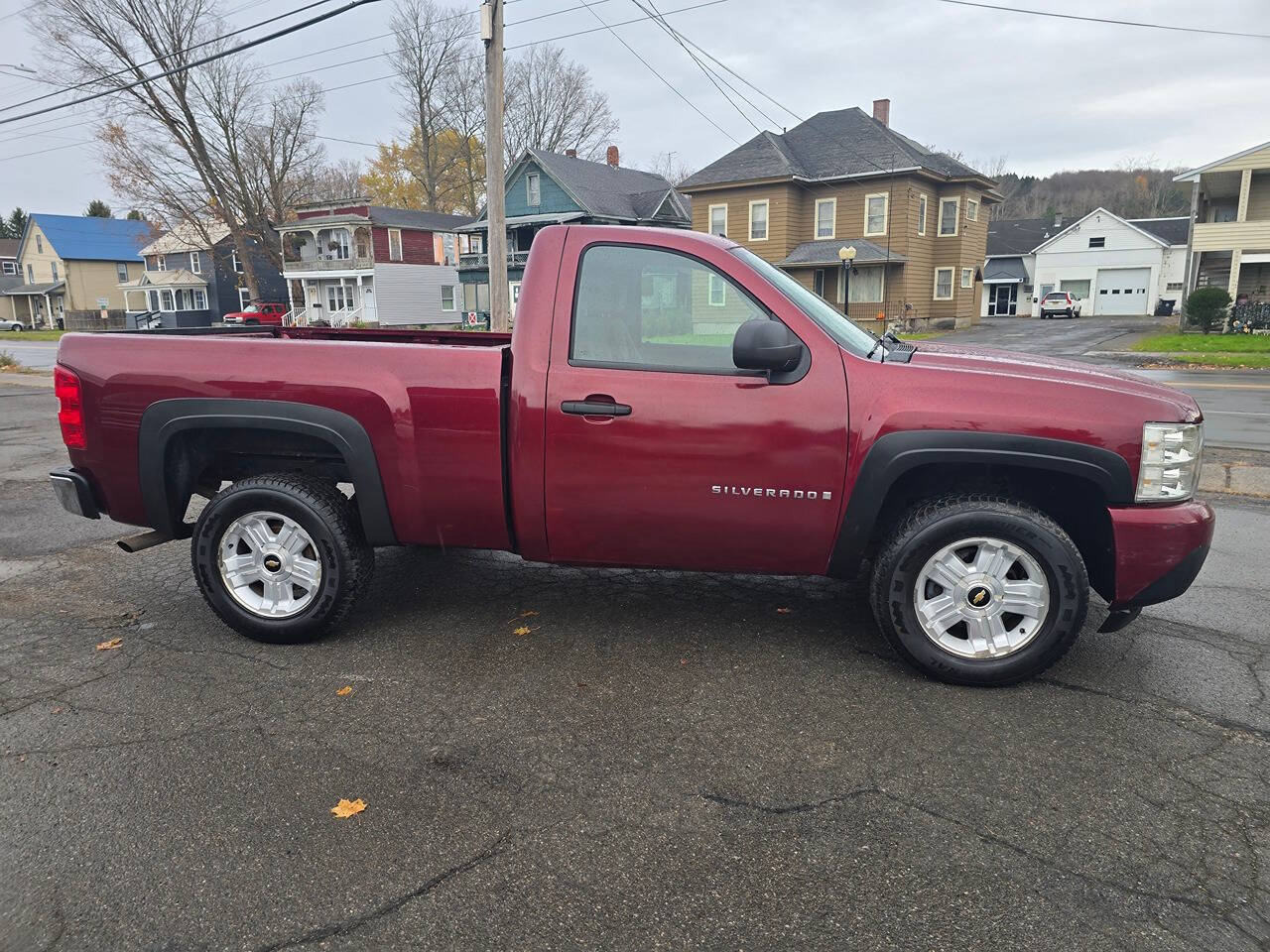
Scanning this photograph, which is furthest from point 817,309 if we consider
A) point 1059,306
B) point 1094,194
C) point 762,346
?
point 1094,194

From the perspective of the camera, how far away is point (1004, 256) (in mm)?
57594

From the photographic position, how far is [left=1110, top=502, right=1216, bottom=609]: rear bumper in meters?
3.51

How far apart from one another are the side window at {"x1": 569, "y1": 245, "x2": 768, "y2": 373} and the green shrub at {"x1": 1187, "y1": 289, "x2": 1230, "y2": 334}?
102 feet

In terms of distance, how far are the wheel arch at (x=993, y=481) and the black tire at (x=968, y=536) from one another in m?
0.14

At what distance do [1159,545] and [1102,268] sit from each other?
57.2 m

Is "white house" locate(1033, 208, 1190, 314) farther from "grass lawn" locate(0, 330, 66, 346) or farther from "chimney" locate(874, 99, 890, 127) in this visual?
"grass lawn" locate(0, 330, 66, 346)

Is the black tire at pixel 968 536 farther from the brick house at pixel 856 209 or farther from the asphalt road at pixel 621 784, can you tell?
the brick house at pixel 856 209

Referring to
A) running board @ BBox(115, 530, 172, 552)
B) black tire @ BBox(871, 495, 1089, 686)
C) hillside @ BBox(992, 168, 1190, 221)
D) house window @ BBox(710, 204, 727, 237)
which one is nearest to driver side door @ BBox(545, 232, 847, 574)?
black tire @ BBox(871, 495, 1089, 686)

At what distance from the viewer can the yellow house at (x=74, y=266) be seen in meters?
69.2

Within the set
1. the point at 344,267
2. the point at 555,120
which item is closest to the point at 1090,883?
the point at 344,267

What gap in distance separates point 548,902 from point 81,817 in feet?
5.37

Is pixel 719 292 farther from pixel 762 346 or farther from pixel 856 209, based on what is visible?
pixel 856 209

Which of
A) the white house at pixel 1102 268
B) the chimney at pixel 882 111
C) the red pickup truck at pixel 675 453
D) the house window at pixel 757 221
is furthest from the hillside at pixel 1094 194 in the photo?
the red pickup truck at pixel 675 453

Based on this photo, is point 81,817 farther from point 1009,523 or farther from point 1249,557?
point 1249,557
